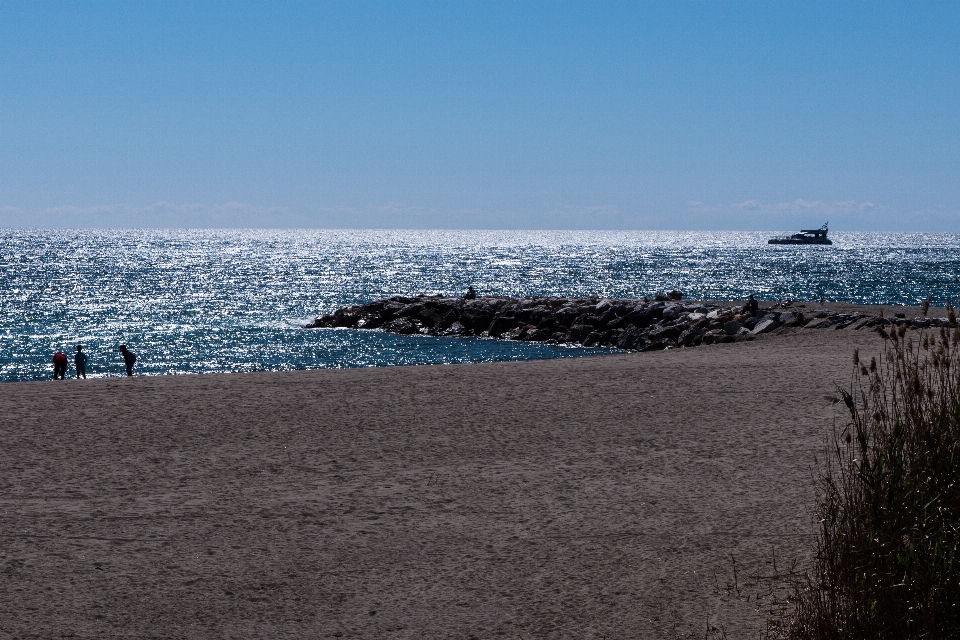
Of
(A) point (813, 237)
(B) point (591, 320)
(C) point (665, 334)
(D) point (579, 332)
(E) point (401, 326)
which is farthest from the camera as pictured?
(A) point (813, 237)

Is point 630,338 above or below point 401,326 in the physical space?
above

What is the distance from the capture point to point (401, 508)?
9375mm

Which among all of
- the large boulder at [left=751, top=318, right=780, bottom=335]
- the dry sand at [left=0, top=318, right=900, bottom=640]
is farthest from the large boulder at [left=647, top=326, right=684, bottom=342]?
the dry sand at [left=0, top=318, right=900, bottom=640]

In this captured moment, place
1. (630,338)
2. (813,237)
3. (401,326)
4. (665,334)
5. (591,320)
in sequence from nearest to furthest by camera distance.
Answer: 1. (665,334)
2. (630,338)
3. (591,320)
4. (401,326)
5. (813,237)

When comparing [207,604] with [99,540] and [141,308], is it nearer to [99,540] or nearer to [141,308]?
[99,540]

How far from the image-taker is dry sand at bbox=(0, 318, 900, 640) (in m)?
6.80

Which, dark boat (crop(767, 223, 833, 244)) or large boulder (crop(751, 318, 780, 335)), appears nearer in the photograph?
large boulder (crop(751, 318, 780, 335))

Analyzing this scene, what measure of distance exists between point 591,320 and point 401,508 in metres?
30.5

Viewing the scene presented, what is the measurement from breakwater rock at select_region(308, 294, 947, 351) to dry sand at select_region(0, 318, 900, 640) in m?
14.2

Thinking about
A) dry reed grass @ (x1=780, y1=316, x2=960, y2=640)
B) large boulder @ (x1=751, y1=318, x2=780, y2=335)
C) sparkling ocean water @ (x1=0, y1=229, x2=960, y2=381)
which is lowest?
sparkling ocean water @ (x1=0, y1=229, x2=960, y2=381)

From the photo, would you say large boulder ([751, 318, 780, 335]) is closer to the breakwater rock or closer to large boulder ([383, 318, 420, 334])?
the breakwater rock

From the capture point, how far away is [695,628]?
6.47 metres

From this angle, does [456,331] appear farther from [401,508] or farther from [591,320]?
[401,508]

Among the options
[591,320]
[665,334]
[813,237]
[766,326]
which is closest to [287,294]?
[591,320]
